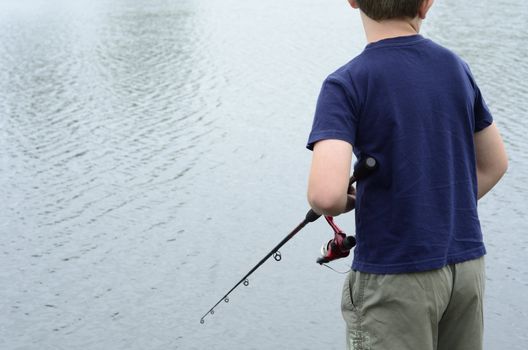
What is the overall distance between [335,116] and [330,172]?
142 millimetres

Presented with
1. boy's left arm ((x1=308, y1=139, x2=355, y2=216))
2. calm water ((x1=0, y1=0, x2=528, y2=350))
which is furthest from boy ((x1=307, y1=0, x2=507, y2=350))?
calm water ((x1=0, y1=0, x2=528, y2=350))

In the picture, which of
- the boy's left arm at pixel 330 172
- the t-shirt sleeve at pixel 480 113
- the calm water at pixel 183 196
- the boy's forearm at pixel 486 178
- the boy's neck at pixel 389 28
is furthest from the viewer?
the calm water at pixel 183 196

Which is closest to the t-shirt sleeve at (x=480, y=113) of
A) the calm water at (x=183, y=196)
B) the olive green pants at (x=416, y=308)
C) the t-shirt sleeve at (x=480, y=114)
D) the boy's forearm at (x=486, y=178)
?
the t-shirt sleeve at (x=480, y=114)

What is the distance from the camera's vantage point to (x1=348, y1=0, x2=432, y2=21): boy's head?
208 centimetres

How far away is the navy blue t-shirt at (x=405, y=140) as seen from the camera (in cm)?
207

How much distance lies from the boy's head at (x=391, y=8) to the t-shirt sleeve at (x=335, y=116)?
0.21 m

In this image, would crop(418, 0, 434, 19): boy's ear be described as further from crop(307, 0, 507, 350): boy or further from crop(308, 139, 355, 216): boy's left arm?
crop(308, 139, 355, 216): boy's left arm

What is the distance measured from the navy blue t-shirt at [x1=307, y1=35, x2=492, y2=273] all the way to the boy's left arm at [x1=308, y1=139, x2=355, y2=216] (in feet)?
0.08

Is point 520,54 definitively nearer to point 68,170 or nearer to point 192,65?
point 192,65

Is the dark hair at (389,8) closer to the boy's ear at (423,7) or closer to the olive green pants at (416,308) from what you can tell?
the boy's ear at (423,7)

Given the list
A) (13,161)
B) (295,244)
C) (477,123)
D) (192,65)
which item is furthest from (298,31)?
(477,123)

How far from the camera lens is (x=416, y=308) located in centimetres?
211

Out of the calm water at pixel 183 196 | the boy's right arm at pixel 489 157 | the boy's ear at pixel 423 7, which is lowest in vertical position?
the calm water at pixel 183 196

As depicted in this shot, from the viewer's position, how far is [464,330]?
7.34ft
